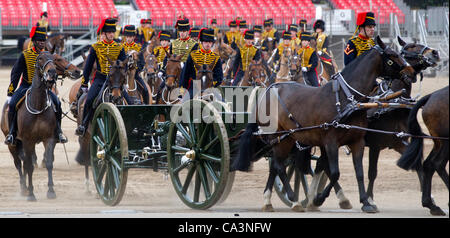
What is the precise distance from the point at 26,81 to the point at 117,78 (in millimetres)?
1283

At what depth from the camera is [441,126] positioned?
7.00 m

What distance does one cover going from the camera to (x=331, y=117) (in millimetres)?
7523

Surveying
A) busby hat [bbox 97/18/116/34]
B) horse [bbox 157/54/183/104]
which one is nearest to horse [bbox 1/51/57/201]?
busby hat [bbox 97/18/116/34]

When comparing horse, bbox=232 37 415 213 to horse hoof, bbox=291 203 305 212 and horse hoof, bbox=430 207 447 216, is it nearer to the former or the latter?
horse hoof, bbox=291 203 305 212

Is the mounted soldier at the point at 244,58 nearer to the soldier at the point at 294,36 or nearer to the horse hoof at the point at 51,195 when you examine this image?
the soldier at the point at 294,36

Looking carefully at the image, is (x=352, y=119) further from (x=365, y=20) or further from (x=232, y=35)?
(x=232, y=35)

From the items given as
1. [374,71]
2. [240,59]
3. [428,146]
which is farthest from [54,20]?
[374,71]

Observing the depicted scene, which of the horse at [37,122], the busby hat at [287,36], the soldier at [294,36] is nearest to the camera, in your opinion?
the horse at [37,122]

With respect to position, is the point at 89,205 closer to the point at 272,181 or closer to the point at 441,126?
the point at 272,181

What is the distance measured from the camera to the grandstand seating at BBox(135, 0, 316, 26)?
27.3 meters

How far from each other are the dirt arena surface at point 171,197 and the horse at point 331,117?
411mm

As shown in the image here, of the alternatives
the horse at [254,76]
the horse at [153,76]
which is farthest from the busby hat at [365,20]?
the horse at [254,76]

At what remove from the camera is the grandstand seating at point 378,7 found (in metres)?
26.0

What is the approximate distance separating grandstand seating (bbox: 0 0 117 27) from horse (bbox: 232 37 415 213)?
17737 mm
